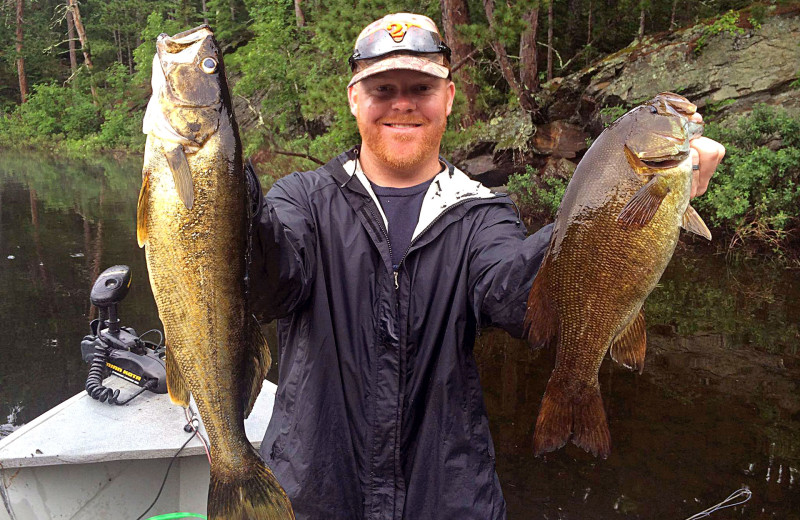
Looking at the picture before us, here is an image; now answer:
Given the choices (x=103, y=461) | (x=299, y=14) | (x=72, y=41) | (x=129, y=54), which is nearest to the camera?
(x=103, y=461)

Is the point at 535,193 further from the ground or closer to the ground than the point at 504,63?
closer to the ground

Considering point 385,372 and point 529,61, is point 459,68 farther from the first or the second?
point 385,372

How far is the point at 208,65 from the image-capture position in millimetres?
1805

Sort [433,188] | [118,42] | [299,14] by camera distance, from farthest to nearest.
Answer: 1. [118,42]
2. [299,14]
3. [433,188]

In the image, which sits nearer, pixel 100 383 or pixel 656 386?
pixel 100 383

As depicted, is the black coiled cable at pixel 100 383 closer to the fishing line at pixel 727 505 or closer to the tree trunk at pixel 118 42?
the fishing line at pixel 727 505

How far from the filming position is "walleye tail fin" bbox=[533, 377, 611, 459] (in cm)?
194

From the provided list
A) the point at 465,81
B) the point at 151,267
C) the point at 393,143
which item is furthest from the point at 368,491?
the point at 465,81

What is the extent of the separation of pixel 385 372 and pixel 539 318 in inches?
24.5

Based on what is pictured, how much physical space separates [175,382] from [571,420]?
131 cm

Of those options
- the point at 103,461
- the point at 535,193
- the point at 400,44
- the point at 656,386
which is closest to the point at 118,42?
the point at 535,193

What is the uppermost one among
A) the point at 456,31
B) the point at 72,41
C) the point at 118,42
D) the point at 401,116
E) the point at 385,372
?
the point at 401,116

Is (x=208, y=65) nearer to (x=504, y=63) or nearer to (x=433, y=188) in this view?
(x=433, y=188)

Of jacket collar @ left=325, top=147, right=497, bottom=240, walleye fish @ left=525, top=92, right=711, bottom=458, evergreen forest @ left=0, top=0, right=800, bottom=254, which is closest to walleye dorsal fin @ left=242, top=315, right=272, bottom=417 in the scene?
jacket collar @ left=325, top=147, right=497, bottom=240
